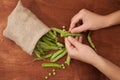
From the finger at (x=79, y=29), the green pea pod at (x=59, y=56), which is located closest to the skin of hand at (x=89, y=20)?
the finger at (x=79, y=29)

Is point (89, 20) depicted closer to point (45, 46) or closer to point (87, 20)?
point (87, 20)

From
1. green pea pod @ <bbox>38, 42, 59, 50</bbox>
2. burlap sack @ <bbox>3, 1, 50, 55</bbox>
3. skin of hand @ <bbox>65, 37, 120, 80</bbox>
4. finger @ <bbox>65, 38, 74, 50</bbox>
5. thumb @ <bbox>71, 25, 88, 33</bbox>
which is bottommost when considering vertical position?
skin of hand @ <bbox>65, 37, 120, 80</bbox>

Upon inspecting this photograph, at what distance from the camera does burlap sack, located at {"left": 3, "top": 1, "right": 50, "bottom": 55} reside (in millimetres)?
1285

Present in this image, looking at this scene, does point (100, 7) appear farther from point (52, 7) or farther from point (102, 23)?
point (52, 7)

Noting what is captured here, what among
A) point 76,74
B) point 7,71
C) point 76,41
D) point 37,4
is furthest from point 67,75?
point 37,4

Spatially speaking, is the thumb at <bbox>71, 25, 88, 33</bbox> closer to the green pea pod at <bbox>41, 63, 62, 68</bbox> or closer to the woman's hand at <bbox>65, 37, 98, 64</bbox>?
the woman's hand at <bbox>65, 37, 98, 64</bbox>

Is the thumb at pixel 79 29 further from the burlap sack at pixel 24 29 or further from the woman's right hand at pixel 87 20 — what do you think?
the burlap sack at pixel 24 29

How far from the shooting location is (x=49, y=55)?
4.32 feet

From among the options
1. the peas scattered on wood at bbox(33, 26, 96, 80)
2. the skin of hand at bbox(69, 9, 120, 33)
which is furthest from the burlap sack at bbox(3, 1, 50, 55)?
the skin of hand at bbox(69, 9, 120, 33)

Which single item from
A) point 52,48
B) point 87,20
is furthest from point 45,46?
point 87,20

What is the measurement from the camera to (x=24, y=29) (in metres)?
1.30

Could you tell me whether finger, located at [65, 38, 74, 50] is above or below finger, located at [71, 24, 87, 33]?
below

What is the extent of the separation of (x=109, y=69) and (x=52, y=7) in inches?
16.9

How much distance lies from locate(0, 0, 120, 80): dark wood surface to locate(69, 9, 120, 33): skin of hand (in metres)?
0.04
